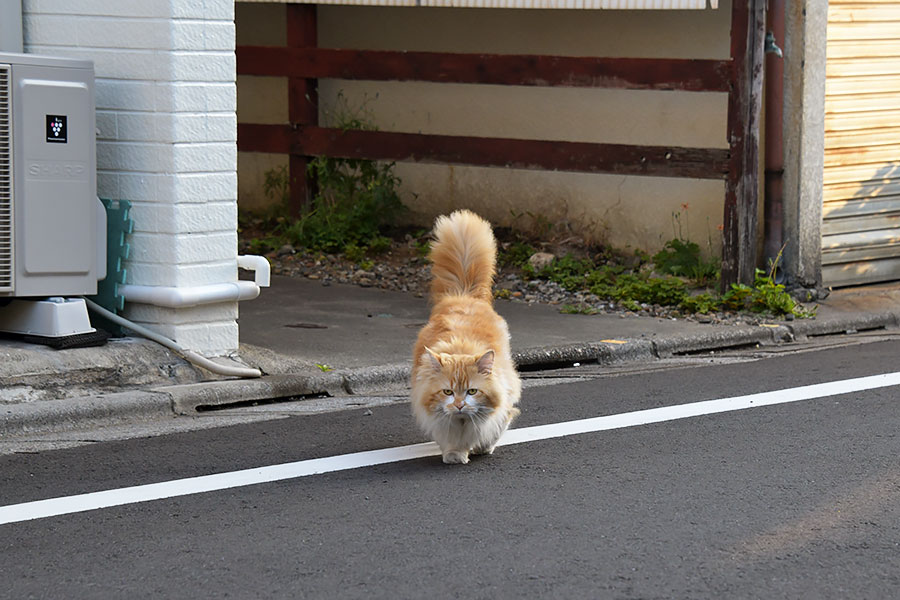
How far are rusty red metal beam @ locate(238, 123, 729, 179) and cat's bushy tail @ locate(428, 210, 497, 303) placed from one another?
3679mm

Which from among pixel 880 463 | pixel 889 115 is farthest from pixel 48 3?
pixel 889 115

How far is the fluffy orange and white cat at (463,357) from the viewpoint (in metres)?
5.83

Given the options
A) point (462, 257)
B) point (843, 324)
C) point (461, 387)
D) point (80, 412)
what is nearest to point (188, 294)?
point (80, 412)

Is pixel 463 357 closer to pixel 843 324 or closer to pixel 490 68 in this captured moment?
pixel 843 324

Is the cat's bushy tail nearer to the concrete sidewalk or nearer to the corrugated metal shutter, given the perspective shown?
the concrete sidewalk

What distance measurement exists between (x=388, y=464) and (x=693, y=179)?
5.48m

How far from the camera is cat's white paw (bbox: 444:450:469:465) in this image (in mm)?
5980

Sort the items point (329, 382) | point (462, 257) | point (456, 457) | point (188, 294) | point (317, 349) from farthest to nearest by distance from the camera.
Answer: point (317, 349), point (329, 382), point (188, 294), point (462, 257), point (456, 457)

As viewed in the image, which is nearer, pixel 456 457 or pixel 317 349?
pixel 456 457

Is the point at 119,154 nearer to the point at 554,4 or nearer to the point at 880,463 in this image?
the point at 554,4

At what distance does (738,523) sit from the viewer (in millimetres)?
5098

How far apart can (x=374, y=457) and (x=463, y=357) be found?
0.69 m

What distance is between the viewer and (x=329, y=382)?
24.9 ft

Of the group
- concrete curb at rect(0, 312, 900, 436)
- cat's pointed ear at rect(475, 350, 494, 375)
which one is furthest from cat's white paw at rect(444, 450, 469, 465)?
concrete curb at rect(0, 312, 900, 436)
